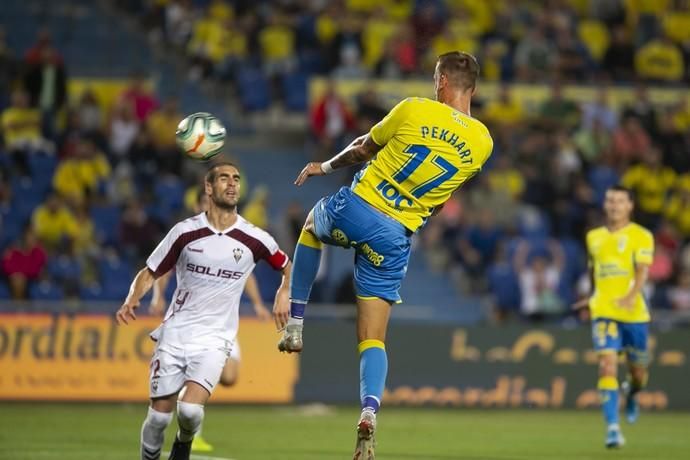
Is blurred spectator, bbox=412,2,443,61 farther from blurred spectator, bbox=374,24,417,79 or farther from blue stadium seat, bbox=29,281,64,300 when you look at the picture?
blue stadium seat, bbox=29,281,64,300

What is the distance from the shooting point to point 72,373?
18.4 m

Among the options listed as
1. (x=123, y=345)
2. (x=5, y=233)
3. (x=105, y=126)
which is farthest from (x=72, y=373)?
(x=105, y=126)

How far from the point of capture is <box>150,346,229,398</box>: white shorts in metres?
9.45

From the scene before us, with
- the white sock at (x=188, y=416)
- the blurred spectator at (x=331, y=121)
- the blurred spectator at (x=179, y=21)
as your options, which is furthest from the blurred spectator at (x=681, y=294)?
the white sock at (x=188, y=416)

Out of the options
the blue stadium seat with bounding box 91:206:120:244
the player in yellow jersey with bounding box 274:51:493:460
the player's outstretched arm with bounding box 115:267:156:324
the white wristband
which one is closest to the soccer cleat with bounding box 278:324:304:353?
the player in yellow jersey with bounding box 274:51:493:460

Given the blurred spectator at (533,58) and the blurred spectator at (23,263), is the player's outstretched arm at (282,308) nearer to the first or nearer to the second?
the blurred spectator at (23,263)

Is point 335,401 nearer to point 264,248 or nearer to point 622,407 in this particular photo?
point 622,407

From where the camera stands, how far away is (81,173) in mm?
21000

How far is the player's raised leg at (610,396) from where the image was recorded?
13.5 metres

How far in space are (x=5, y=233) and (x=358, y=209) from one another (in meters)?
11.7

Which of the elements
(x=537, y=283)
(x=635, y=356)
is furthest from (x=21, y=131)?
(x=635, y=356)

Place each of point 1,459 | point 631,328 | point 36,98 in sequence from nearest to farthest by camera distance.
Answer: point 1,459
point 631,328
point 36,98

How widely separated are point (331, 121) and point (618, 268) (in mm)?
9670

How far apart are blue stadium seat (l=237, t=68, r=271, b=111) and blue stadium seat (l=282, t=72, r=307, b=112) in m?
0.35
